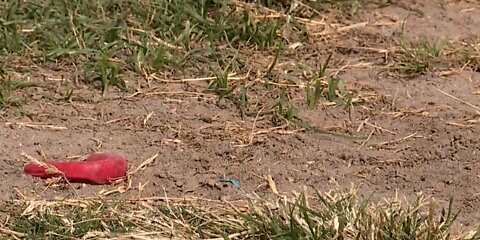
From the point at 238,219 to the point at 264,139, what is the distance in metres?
0.79

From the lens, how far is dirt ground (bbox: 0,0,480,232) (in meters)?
3.50

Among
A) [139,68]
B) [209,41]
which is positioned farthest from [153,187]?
[209,41]

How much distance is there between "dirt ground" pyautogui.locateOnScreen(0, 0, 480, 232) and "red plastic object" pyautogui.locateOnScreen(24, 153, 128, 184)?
37 millimetres

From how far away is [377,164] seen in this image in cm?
368

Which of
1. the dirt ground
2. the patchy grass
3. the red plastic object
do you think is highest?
the patchy grass

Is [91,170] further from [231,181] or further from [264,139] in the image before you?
[264,139]

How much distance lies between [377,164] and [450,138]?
0.38 meters

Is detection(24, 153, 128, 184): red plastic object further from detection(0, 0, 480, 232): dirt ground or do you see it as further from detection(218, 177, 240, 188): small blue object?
detection(218, 177, 240, 188): small blue object

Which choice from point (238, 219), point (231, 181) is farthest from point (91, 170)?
point (238, 219)

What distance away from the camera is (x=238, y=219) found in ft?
10.2

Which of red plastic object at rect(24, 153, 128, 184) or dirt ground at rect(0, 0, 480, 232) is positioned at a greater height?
red plastic object at rect(24, 153, 128, 184)

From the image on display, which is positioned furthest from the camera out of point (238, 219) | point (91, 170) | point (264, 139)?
point (264, 139)

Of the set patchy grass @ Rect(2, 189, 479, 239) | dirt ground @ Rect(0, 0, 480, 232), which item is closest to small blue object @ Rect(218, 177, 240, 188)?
dirt ground @ Rect(0, 0, 480, 232)

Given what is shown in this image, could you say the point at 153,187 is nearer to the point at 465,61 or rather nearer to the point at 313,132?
the point at 313,132
